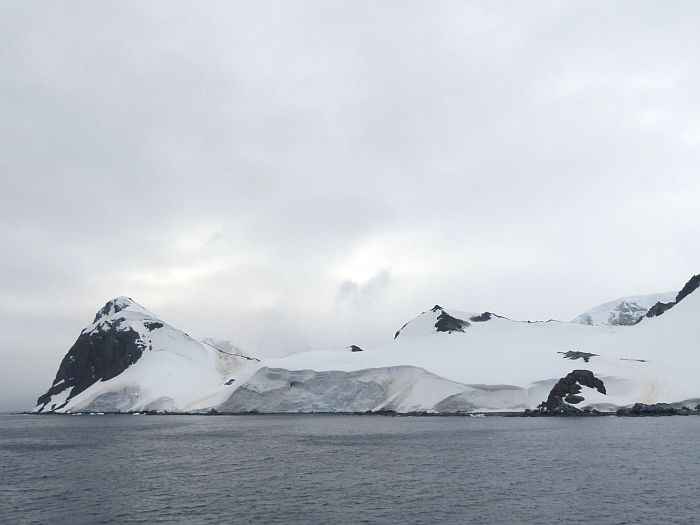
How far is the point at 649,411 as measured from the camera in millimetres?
91438

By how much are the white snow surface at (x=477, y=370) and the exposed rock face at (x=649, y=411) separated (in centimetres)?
382

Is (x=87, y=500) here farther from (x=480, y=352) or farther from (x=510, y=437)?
(x=480, y=352)

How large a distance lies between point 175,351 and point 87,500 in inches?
6682

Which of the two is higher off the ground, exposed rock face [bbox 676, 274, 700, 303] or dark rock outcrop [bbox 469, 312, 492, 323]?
exposed rock face [bbox 676, 274, 700, 303]

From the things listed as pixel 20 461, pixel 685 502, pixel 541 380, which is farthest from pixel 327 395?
pixel 685 502

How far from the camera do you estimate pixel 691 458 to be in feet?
147

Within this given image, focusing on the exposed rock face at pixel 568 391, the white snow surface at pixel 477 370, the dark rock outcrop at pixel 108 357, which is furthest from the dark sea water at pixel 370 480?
the dark rock outcrop at pixel 108 357

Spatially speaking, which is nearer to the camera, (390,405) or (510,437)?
(510,437)

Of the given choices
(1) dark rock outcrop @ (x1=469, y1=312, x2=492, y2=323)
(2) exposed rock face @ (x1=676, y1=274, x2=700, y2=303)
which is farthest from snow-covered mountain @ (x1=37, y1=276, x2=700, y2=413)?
(1) dark rock outcrop @ (x1=469, y1=312, x2=492, y2=323)

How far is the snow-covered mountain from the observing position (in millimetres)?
103000

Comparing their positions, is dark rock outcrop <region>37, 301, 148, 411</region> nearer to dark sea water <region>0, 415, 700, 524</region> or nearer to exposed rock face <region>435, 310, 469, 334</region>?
exposed rock face <region>435, 310, 469, 334</region>

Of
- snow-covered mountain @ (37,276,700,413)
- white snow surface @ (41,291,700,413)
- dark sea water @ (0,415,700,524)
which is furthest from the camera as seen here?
white snow surface @ (41,291,700,413)

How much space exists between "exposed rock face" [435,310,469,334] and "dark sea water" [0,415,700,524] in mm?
76526

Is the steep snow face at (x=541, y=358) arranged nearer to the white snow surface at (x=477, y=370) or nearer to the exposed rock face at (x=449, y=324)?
the white snow surface at (x=477, y=370)
